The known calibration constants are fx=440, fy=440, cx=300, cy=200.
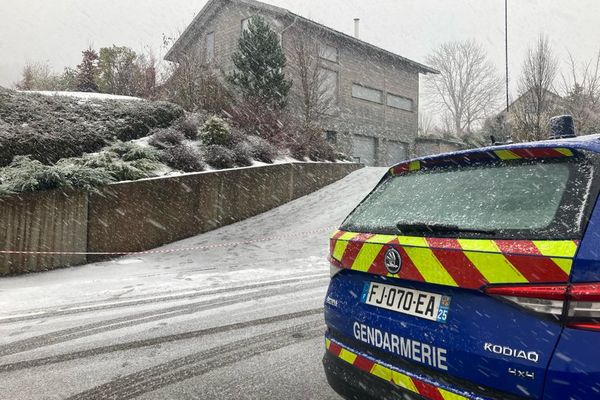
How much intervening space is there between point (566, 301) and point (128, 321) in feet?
15.4

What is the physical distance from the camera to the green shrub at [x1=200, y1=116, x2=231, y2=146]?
45.0 ft

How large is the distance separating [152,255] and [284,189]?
5.84 meters

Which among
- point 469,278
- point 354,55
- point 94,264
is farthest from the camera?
point 354,55

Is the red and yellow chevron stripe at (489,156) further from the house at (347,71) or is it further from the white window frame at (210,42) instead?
the white window frame at (210,42)

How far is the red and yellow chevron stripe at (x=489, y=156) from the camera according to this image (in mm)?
1922

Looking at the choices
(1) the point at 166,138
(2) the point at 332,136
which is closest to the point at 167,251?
(1) the point at 166,138

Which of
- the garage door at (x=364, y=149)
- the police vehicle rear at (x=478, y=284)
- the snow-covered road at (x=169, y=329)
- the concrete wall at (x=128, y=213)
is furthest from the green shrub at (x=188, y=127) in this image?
the police vehicle rear at (x=478, y=284)

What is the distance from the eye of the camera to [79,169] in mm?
9281

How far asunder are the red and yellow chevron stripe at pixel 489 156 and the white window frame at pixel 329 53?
20772 mm

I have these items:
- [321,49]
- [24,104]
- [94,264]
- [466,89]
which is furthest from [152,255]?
[466,89]

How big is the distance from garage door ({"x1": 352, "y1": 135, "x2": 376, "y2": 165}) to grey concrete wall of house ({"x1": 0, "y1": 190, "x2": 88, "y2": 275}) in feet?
57.3

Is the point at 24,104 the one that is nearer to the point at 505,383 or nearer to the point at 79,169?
the point at 79,169

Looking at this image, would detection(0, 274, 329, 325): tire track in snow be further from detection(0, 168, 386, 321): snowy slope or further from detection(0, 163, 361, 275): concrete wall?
detection(0, 163, 361, 275): concrete wall

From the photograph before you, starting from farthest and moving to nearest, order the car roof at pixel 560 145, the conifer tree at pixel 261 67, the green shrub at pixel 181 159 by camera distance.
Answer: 1. the conifer tree at pixel 261 67
2. the green shrub at pixel 181 159
3. the car roof at pixel 560 145
